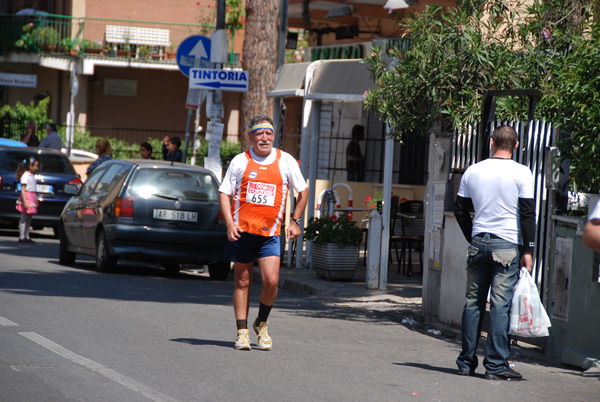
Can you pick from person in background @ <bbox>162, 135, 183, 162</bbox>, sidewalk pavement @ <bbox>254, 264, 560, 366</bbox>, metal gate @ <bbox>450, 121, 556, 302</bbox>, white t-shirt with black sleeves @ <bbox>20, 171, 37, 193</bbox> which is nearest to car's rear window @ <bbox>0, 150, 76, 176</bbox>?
white t-shirt with black sleeves @ <bbox>20, 171, 37, 193</bbox>

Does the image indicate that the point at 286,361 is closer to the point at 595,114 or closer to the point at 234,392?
the point at 234,392

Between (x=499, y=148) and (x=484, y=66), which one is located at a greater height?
(x=484, y=66)

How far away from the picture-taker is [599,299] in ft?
24.9

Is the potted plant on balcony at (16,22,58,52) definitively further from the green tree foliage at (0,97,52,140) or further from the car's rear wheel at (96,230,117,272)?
the car's rear wheel at (96,230,117,272)

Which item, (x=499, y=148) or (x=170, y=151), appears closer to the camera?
(x=499, y=148)

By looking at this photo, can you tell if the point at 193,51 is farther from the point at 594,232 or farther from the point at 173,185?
the point at 594,232

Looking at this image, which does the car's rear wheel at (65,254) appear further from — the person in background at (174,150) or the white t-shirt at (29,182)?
the white t-shirt at (29,182)

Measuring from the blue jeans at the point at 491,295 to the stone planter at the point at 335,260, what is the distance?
233 inches

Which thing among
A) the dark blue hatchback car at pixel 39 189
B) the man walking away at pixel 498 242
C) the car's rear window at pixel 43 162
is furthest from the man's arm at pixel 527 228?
the car's rear window at pixel 43 162

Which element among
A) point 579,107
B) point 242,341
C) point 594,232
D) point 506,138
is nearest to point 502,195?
point 506,138

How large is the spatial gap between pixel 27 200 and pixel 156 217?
5.23 m

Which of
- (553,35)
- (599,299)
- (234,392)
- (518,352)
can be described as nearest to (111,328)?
(234,392)

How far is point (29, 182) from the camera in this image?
1806 centimetres

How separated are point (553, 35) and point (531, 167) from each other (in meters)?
1.76
